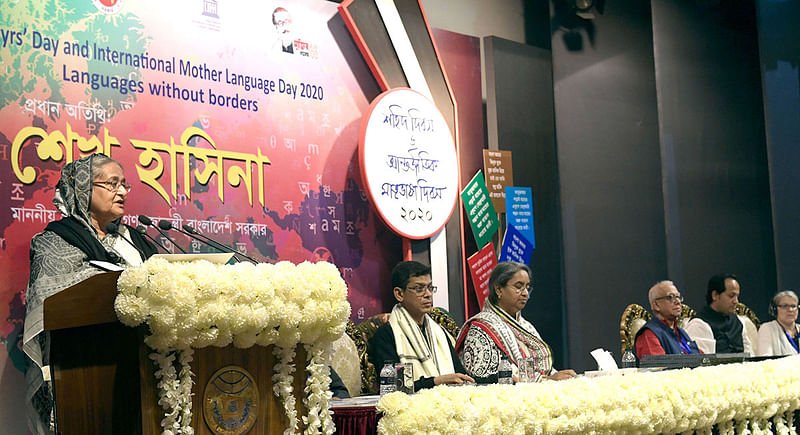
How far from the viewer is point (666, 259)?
7242 millimetres

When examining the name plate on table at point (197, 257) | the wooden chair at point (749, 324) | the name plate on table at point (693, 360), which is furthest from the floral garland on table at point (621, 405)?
the wooden chair at point (749, 324)

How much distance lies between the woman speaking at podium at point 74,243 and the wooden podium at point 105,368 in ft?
2.82

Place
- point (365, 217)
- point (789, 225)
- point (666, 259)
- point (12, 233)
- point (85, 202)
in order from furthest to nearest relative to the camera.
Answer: point (789, 225) < point (666, 259) < point (365, 217) < point (12, 233) < point (85, 202)

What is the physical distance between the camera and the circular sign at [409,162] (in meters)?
5.18

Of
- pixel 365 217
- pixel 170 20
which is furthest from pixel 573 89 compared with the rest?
pixel 170 20

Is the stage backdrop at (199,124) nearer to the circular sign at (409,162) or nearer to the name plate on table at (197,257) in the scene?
the circular sign at (409,162)

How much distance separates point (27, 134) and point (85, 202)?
79 centimetres

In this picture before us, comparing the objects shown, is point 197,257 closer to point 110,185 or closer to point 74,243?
Answer: point 74,243

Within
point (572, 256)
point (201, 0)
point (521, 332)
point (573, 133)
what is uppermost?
point (201, 0)

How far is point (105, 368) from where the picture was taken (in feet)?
7.10

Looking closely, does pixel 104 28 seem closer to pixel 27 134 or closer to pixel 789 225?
pixel 27 134

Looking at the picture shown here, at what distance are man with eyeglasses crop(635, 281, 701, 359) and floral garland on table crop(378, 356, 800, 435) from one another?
1.45m

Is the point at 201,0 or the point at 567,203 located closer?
the point at 201,0

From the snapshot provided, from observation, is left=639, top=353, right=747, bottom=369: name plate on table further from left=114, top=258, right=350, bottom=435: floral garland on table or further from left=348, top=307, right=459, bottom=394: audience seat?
left=114, top=258, right=350, bottom=435: floral garland on table
